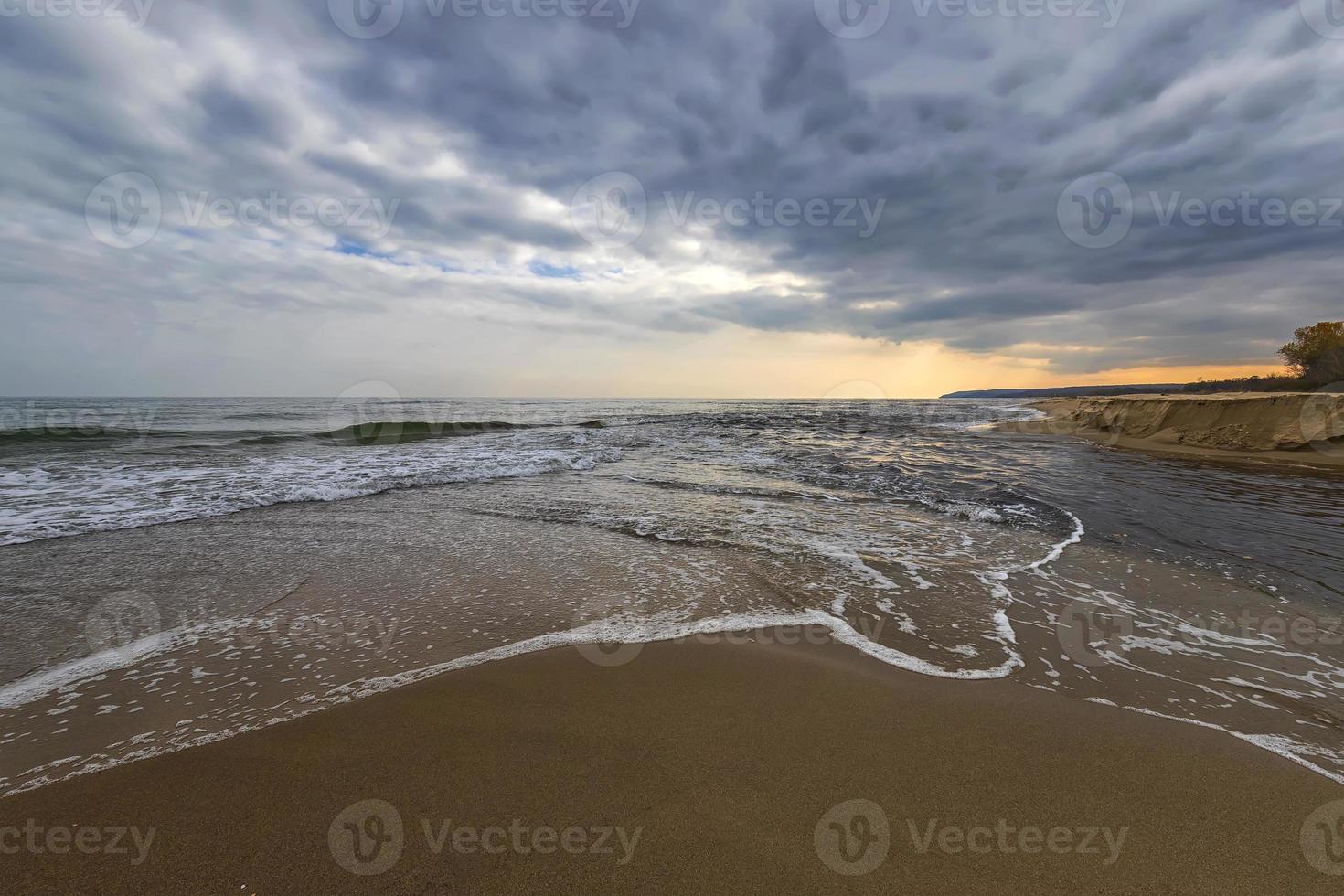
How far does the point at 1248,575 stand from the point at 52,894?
8087mm

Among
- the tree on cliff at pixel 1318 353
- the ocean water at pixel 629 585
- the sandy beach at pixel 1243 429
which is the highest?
the tree on cliff at pixel 1318 353

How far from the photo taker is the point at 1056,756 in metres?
2.36

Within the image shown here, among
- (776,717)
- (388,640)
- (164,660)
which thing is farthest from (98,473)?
(776,717)

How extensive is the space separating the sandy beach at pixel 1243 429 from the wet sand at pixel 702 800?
644 inches

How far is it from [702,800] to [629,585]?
8.94 ft

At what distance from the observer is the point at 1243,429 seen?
581 inches

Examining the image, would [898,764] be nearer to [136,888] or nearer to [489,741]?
[489,741]

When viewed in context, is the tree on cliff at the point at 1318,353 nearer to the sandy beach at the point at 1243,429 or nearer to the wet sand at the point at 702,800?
the sandy beach at the point at 1243,429

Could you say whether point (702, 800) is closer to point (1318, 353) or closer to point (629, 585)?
point (629, 585)

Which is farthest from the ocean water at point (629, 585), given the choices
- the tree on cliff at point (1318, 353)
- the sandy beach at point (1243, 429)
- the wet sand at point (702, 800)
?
the tree on cliff at point (1318, 353)

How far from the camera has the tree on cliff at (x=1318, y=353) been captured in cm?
3197

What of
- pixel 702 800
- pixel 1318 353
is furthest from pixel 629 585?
pixel 1318 353

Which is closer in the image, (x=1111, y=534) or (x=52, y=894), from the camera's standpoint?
(x=52, y=894)

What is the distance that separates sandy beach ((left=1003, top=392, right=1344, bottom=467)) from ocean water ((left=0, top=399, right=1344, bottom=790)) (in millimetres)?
3892
